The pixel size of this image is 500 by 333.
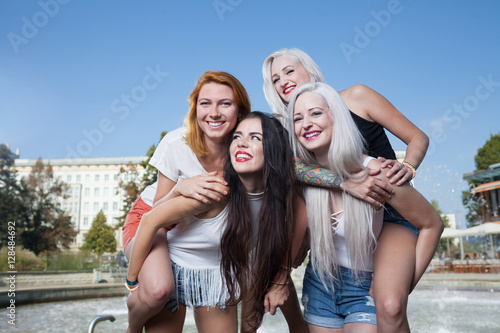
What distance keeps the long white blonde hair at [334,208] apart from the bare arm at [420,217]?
18 centimetres

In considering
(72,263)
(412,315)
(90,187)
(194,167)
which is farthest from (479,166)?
(90,187)

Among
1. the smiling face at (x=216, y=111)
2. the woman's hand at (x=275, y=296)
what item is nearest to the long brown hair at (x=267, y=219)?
the woman's hand at (x=275, y=296)

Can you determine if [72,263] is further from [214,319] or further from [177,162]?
[177,162]

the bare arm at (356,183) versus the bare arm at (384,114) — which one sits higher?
the bare arm at (384,114)

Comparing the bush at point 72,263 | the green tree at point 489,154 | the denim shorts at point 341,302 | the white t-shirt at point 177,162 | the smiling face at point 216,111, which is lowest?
the bush at point 72,263

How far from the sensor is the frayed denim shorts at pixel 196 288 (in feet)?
10.3

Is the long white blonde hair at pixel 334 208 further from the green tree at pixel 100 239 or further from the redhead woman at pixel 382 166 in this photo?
the green tree at pixel 100 239

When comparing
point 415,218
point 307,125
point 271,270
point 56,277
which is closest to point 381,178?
point 415,218

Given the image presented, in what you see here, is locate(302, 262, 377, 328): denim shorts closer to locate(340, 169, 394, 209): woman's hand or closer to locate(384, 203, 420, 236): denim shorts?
locate(384, 203, 420, 236): denim shorts

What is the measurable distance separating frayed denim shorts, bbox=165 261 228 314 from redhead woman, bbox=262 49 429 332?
110 centimetres

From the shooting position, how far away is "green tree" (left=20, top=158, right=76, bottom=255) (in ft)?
92.3

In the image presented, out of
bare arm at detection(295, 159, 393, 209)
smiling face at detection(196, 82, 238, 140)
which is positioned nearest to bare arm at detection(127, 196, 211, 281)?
smiling face at detection(196, 82, 238, 140)

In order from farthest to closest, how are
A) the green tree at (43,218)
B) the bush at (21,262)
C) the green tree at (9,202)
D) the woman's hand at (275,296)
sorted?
the green tree at (43,218)
the green tree at (9,202)
the bush at (21,262)
the woman's hand at (275,296)

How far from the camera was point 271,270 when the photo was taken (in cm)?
290
